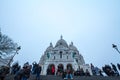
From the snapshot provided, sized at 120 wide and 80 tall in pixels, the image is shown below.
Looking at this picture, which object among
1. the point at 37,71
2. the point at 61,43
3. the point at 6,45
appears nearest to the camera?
the point at 37,71

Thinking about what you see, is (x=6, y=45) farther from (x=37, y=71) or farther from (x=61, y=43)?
(x=61, y=43)

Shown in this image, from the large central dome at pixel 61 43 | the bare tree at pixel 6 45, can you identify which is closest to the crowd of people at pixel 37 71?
the bare tree at pixel 6 45

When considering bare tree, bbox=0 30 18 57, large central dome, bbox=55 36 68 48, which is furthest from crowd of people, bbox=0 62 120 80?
large central dome, bbox=55 36 68 48

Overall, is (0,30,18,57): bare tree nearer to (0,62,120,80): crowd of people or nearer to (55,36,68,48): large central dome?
(0,62,120,80): crowd of people

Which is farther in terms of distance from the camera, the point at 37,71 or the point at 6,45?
the point at 6,45

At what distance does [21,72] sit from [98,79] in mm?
8316

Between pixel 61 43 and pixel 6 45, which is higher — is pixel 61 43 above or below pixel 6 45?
above

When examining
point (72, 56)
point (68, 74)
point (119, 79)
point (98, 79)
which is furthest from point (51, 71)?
point (72, 56)

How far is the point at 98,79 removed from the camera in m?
15.8

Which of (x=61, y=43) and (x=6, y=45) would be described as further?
(x=61, y=43)

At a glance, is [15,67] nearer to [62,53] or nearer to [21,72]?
[21,72]

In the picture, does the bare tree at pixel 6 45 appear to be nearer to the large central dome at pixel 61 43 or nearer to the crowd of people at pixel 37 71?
the crowd of people at pixel 37 71

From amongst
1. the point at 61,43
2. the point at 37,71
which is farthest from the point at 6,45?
the point at 61,43

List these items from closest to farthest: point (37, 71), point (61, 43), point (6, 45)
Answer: point (37, 71) → point (6, 45) → point (61, 43)
